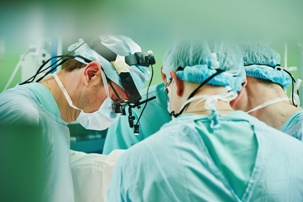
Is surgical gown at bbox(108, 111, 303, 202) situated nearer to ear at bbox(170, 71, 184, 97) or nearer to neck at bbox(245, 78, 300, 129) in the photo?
ear at bbox(170, 71, 184, 97)

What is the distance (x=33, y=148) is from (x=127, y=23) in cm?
32

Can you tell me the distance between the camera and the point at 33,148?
922 millimetres

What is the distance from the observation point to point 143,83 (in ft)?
4.33

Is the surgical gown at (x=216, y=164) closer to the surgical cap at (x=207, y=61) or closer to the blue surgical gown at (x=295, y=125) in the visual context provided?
the surgical cap at (x=207, y=61)

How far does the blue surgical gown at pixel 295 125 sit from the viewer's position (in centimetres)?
134

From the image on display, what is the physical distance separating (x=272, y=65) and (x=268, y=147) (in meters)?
0.47

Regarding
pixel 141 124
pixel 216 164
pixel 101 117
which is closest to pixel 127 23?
pixel 216 164

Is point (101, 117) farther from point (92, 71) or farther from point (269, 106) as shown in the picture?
point (269, 106)

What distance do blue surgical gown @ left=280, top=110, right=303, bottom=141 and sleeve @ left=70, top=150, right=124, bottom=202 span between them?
1.83ft

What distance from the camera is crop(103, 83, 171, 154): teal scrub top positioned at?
4.87 ft

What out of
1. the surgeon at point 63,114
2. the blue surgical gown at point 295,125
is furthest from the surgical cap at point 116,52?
the blue surgical gown at point 295,125

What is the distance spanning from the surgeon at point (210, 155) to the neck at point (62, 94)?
211mm

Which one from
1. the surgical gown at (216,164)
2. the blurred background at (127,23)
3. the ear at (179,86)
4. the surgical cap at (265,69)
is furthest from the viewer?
the surgical cap at (265,69)

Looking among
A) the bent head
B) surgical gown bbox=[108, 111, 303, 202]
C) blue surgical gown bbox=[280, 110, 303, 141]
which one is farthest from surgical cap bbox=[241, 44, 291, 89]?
surgical gown bbox=[108, 111, 303, 202]
